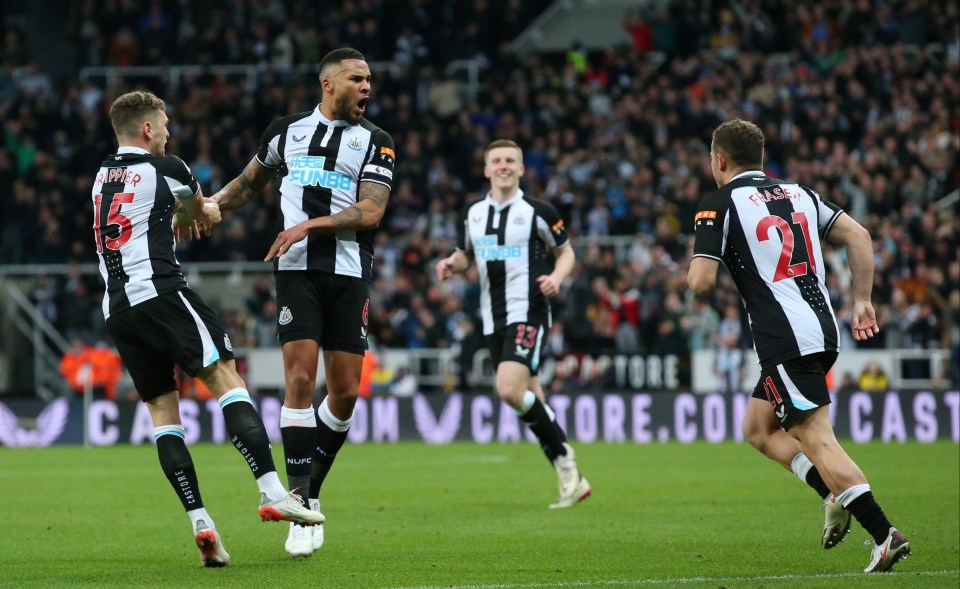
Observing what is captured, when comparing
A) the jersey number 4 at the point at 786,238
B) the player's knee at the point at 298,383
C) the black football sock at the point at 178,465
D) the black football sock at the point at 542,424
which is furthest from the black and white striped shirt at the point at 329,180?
the black football sock at the point at 542,424

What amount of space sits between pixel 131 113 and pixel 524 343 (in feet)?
15.0

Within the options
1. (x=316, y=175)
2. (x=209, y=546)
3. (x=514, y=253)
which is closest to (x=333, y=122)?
(x=316, y=175)

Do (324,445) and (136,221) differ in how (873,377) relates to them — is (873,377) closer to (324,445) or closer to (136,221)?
(324,445)

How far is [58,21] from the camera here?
108 ft

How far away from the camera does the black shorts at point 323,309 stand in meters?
7.66

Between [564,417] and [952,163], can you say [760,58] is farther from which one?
[564,417]

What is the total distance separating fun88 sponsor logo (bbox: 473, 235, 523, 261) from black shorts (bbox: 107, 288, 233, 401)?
4321mm

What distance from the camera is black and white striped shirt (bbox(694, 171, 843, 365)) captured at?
6.94 metres

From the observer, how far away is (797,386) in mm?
6887

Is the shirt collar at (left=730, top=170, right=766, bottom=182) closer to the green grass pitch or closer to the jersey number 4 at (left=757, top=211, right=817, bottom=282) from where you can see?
the jersey number 4 at (left=757, top=211, right=817, bottom=282)

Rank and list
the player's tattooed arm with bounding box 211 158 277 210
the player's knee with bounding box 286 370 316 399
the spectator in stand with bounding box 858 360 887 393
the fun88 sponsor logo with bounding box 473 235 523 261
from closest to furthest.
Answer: the player's knee with bounding box 286 370 316 399 → the player's tattooed arm with bounding box 211 158 277 210 → the fun88 sponsor logo with bounding box 473 235 523 261 → the spectator in stand with bounding box 858 360 887 393

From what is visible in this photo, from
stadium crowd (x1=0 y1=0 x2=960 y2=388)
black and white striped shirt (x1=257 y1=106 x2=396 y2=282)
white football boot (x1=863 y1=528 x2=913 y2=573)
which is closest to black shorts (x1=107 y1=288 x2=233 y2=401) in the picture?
black and white striped shirt (x1=257 y1=106 x2=396 y2=282)

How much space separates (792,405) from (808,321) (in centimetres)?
42

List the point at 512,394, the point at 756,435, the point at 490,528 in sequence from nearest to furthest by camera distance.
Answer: the point at 756,435
the point at 490,528
the point at 512,394
